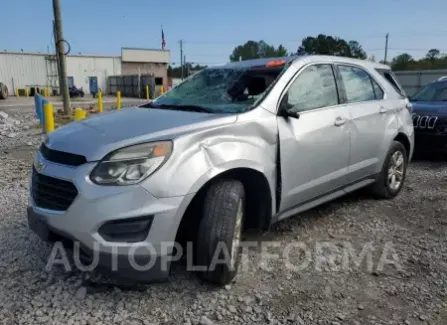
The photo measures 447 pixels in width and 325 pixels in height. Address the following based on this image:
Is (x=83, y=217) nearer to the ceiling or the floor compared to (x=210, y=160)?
nearer to the floor

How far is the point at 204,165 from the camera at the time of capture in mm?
2723

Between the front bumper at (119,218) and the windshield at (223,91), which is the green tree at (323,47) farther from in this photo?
the front bumper at (119,218)

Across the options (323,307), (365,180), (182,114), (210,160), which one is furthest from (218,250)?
(365,180)

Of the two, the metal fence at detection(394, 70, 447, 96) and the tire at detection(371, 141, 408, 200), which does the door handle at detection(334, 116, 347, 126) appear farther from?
the metal fence at detection(394, 70, 447, 96)

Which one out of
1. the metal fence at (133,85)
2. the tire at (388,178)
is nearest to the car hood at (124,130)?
the tire at (388,178)

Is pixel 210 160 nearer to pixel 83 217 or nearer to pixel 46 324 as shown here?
pixel 83 217

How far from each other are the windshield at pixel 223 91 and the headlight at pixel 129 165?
0.84m

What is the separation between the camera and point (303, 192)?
11.6ft

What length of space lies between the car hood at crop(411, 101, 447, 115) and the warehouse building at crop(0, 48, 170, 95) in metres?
37.5

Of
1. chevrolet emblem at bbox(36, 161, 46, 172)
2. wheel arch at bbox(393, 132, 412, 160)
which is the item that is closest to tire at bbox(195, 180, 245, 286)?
chevrolet emblem at bbox(36, 161, 46, 172)

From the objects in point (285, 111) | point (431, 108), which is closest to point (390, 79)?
point (431, 108)

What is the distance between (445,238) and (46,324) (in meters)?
3.37

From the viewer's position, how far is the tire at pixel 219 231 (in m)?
2.76

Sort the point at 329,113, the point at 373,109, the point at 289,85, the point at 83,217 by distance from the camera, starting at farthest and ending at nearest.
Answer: the point at 373,109 → the point at 329,113 → the point at 289,85 → the point at 83,217
